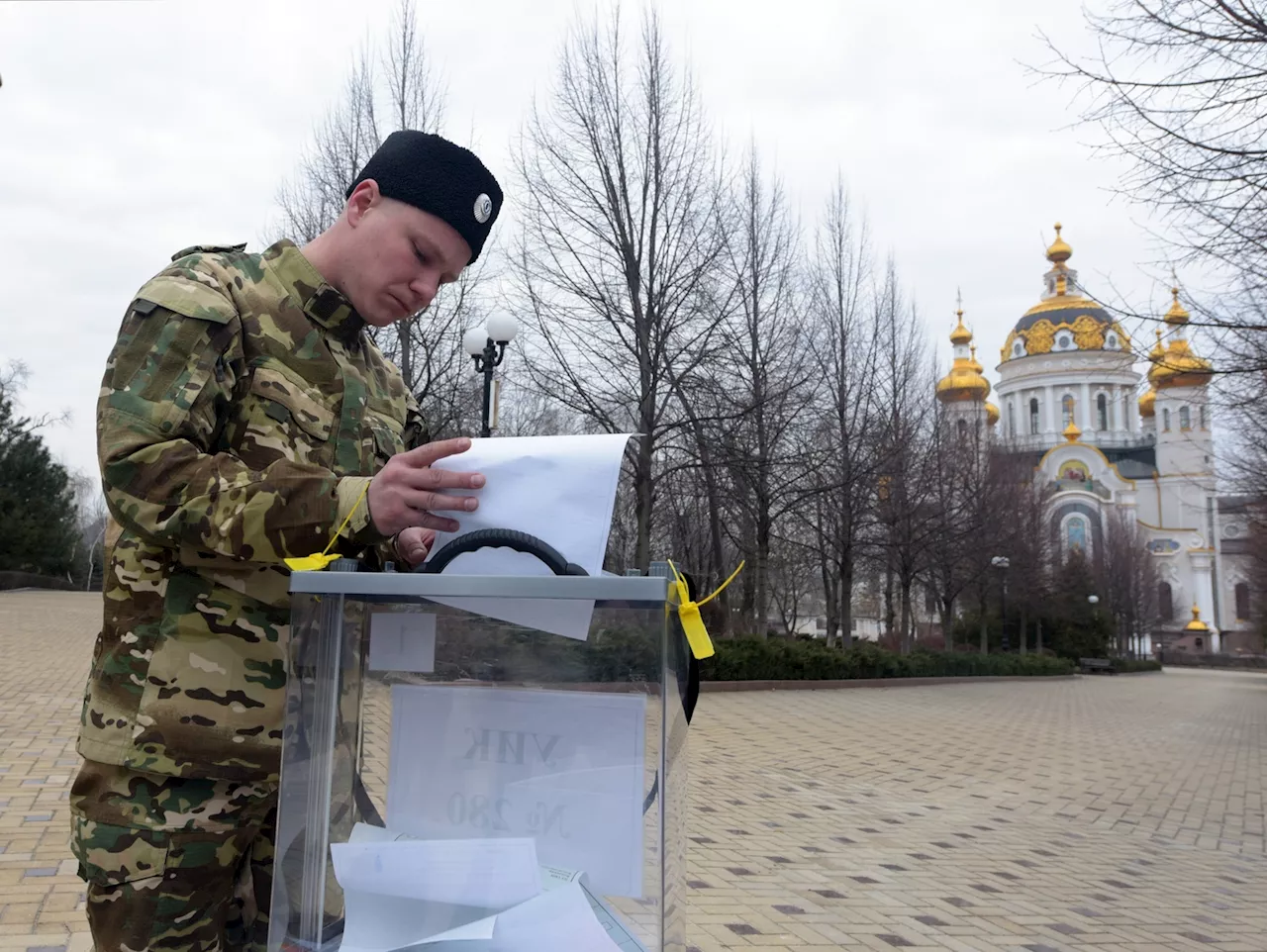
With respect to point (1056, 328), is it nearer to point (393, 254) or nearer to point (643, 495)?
point (643, 495)

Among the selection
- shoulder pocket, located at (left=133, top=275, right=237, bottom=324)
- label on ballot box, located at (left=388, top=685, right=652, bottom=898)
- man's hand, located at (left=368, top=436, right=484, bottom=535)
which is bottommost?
label on ballot box, located at (left=388, top=685, right=652, bottom=898)

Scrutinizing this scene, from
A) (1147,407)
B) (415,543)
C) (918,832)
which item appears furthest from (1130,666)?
(415,543)

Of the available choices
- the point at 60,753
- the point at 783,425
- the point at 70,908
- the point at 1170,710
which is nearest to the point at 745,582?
the point at 783,425

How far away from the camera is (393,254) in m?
1.45

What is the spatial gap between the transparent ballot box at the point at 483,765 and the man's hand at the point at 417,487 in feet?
0.30

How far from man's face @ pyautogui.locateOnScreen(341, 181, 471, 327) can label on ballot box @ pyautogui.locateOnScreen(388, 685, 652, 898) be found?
0.66m

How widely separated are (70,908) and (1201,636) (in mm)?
70801

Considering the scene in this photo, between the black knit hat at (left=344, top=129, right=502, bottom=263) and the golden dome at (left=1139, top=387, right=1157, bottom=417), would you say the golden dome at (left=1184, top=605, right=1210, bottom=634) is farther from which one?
the black knit hat at (left=344, top=129, right=502, bottom=263)

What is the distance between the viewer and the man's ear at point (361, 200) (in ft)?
4.74

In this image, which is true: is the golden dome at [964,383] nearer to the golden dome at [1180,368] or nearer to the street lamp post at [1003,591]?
the street lamp post at [1003,591]

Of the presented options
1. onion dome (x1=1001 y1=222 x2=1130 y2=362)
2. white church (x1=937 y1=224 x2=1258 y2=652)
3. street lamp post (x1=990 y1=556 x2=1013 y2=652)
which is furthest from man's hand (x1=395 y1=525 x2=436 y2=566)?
onion dome (x1=1001 y1=222 x2=1130 y2=362)

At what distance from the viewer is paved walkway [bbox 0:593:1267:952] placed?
426cm

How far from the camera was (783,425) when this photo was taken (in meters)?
17.5

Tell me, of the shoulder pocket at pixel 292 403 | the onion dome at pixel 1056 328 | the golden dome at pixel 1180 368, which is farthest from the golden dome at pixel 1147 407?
the shoulder pocket at pixel 292 403
